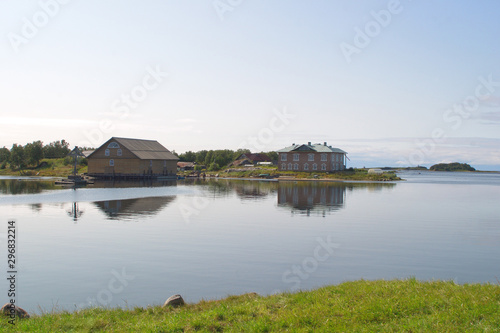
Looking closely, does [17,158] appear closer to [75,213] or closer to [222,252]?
[75,213]

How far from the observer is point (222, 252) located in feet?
58.4

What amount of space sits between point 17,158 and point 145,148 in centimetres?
4580

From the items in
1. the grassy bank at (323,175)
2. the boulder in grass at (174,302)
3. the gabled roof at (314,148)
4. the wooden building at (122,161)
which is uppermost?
the gabled roof at (314,148)

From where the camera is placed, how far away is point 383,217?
98.3 ft

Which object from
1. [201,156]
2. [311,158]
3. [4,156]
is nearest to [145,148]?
[311,158]

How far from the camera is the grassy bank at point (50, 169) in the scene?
4249 inches

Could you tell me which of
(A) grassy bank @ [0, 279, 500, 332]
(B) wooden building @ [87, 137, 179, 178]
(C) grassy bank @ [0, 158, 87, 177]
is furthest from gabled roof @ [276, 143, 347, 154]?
(A) grassy bank @ [0, 279, 500, 332]

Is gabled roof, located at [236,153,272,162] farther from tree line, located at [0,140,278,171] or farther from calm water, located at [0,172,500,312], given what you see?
calm water, located at [0,172,500,312]

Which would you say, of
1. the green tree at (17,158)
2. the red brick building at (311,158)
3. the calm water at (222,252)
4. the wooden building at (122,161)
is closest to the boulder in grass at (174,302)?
the calm water at (222,252)

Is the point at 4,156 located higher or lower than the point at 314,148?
lower

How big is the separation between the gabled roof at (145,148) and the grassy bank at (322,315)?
3316 inches

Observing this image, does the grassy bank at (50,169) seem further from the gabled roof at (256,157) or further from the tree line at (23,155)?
the gabled roof at (256,157)

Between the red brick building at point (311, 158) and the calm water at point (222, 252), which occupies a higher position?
the red brick building at point (311, 158)

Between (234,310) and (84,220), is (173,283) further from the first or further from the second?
(84,220)
